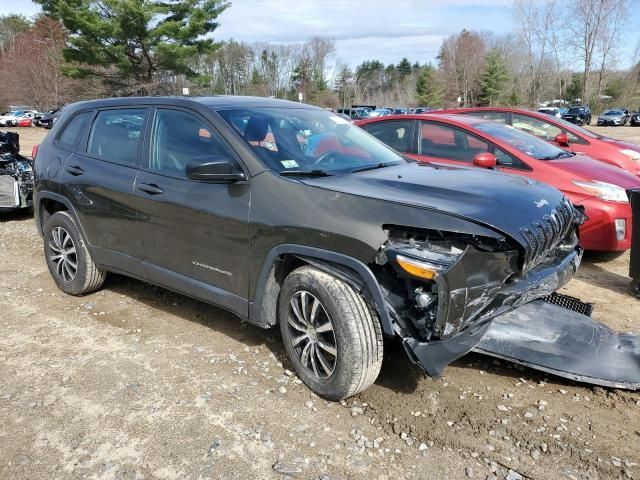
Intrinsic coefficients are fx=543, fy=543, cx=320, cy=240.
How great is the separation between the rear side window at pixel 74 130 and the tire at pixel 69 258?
0.64m

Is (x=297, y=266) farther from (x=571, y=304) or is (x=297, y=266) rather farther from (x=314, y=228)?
(x=571, y=304)

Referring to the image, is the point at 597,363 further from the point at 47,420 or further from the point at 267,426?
the point at 47,420

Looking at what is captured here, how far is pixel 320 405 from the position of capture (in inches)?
127

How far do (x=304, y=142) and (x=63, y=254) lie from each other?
2662 mm

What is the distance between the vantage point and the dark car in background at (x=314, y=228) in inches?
111

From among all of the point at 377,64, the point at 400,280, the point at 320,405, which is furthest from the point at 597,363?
the point at 377,64

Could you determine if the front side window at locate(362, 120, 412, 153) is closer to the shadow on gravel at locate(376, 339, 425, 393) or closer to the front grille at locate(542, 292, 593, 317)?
the front grille at locate(542, 292, 593, 317)

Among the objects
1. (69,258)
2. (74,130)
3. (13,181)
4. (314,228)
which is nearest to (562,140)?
(314,228)

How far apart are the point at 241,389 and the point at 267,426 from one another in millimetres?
456

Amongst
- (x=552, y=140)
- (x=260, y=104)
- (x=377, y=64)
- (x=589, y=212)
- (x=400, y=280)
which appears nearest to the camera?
(x=400, y=280)

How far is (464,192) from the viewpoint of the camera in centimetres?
311

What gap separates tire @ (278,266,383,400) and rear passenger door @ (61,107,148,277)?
155cm

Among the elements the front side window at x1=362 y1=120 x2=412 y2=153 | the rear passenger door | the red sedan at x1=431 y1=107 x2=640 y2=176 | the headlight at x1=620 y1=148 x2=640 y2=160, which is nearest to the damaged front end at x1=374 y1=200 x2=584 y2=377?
the rear passenger door

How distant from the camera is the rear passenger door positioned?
4.18m
